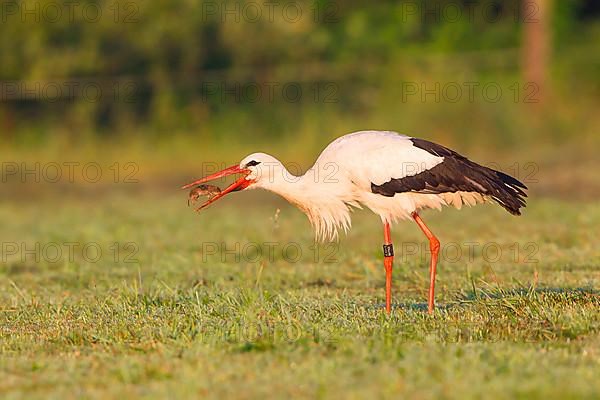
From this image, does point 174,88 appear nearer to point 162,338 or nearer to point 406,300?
point 406,300

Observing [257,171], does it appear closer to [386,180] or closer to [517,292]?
[386,180]

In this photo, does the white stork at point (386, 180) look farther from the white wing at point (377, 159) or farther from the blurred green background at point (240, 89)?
the blurred green background at point (240, 89)

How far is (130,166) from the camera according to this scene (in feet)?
63.3

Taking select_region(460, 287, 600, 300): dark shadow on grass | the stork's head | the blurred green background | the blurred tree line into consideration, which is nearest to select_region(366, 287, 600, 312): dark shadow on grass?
select_region(460, 287, 600, 300): dark shadow on grass

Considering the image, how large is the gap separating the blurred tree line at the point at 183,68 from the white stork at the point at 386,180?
13.0 meters

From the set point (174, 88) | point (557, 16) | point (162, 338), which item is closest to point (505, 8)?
point (557, 16)

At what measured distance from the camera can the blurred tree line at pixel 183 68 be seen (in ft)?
67.8

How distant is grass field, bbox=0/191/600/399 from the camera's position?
489 centimetres

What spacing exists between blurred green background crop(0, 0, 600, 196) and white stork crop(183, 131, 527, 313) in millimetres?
10713

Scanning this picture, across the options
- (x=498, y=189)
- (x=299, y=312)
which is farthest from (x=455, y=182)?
(x=299, y=312)

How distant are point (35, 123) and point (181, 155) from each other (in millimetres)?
3036

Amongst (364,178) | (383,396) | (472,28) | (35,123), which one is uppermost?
(472,28)

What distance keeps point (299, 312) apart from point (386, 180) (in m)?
1.42

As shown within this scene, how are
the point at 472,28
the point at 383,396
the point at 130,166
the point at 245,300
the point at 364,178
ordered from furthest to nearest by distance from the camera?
the point at 472,28, the point at 130,166, the point at 364,178, the point at 245,300, the point at 383,396
